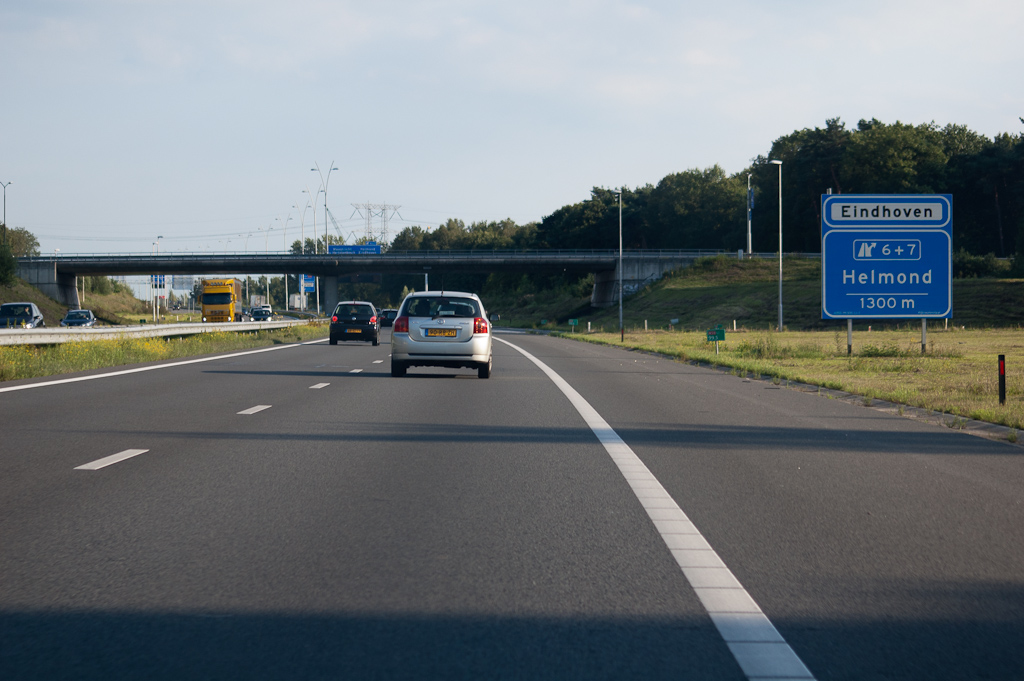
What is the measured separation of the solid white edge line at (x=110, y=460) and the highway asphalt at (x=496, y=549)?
0.04 m

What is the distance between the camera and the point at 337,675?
146 inches

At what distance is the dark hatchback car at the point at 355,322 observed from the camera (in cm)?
4008

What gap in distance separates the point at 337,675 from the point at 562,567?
5.83ft

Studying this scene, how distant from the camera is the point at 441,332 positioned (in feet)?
64.2

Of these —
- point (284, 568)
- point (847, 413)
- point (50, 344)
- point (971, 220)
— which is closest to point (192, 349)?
point (50, 344)

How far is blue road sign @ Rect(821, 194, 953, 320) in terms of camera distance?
94.2ft

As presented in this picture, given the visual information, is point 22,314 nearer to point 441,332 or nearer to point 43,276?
point 441,332

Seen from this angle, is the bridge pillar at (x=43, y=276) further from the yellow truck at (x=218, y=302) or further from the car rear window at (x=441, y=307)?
the car rear window at (x=441, y=307)

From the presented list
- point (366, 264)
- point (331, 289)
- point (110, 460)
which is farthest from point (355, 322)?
point (331, 289)

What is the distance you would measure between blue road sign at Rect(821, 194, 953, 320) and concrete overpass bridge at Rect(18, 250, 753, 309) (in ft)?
202

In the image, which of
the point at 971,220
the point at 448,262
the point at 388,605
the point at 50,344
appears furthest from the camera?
the point at 971,220

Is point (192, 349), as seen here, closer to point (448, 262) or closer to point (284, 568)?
point (284, 568)

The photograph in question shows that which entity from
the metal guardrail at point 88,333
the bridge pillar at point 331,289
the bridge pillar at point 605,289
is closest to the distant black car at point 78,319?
the metal guardrail at point 88,333

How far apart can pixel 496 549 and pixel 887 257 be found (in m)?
25.8
